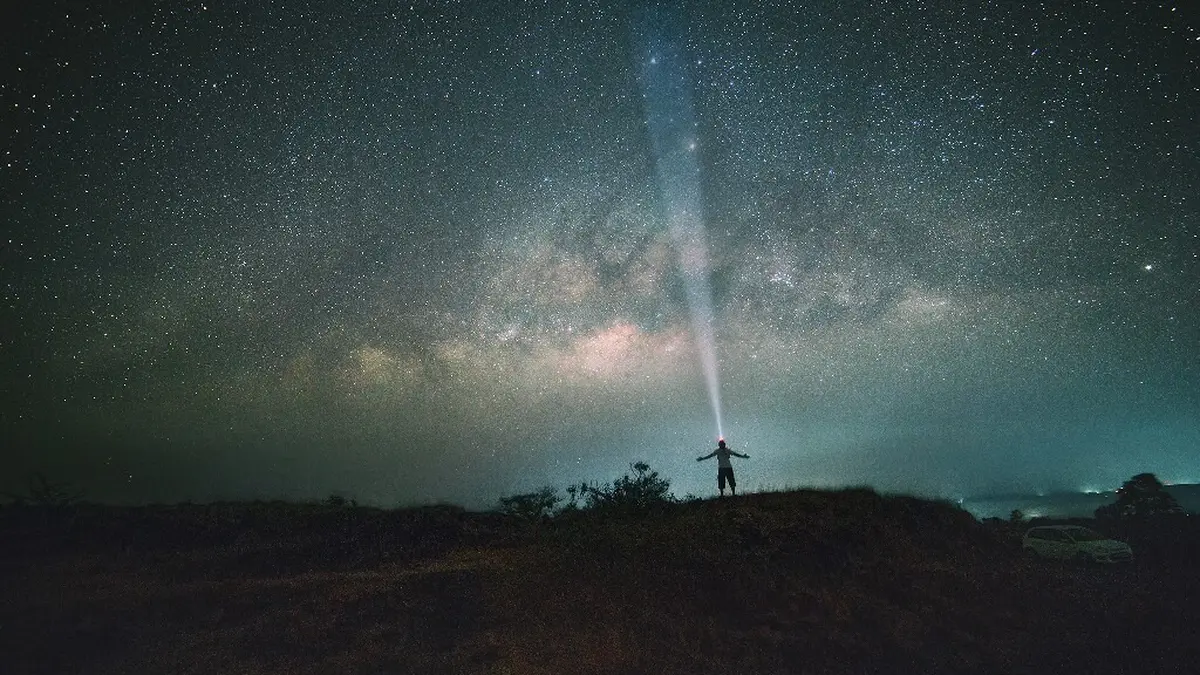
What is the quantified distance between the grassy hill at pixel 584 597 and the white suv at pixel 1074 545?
17.2 feet

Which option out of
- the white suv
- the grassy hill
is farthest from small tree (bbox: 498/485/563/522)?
the white suv

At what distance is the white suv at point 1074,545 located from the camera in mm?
23609

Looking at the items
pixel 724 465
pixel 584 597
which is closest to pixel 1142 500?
pixel 724 465

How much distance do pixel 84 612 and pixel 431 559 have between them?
7.40m

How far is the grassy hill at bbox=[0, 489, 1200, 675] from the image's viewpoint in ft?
38.9

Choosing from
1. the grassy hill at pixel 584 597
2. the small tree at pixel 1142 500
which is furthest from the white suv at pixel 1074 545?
the small tree at pixel 1142 500

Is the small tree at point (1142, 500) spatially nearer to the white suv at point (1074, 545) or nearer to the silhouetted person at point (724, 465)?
the white suv at point (1074, 545)

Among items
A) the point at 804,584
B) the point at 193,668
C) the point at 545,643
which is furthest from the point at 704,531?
the point at 193,668

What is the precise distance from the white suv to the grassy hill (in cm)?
523

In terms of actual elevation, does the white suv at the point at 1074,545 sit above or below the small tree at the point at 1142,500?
below

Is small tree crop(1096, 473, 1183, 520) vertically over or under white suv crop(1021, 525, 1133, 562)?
over

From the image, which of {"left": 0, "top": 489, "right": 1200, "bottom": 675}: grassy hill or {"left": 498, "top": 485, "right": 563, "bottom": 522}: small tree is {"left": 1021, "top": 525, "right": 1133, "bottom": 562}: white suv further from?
{"left": 498, "top": 485, "right": 563, "bottom": 522}: small tree

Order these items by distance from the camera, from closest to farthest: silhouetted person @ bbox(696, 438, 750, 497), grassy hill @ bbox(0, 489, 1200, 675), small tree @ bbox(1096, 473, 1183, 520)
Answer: grassy hill @ bbox(0, 489, 1200, 675) → silhouetted person @ bbox(696, 438, 750, 497) → small tree @ bbox(1096, 473, 1183, 520)

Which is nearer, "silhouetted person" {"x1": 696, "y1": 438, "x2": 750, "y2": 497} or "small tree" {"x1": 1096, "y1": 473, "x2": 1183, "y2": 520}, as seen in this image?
"silhouetted person" {"x1": 696, "y1": 438, "x2": 750, "y2": 497}
